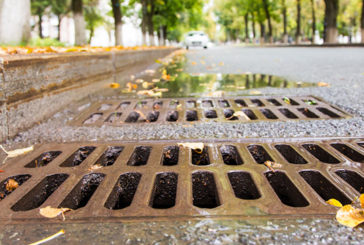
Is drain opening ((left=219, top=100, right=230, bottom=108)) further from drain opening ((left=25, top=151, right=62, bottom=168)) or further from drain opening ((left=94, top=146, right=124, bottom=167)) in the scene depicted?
drain opening ((left=25, top=151, right=62, bottom=168))

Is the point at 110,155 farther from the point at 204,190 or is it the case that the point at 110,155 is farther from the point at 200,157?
the point at 204,190

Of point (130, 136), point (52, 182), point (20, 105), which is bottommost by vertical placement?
point (52, 182)

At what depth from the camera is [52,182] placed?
1482 millimetres

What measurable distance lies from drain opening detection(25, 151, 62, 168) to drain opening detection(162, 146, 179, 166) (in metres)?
0.62

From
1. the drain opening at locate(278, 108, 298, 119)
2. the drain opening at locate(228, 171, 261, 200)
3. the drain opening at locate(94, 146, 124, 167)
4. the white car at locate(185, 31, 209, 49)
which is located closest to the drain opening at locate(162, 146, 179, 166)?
the drain opening at locate(94, 146, 124, 167)

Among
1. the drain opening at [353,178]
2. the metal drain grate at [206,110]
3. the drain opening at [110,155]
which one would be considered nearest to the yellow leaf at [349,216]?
the drain opening at [353,178]

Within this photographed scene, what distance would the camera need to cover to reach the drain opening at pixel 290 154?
167 centimetres

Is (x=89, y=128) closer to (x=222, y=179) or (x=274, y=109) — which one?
(x=222, y=179)

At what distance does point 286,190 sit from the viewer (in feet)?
4.57

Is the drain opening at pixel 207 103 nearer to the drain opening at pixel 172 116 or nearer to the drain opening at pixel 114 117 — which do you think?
the drain opening at pixel 172 116

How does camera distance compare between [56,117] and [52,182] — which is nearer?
[52,182]

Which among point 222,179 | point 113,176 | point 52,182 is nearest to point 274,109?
point 222,179

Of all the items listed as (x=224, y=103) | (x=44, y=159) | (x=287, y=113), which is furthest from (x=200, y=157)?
(x=224, y=103)

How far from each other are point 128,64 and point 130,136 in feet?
13.6
